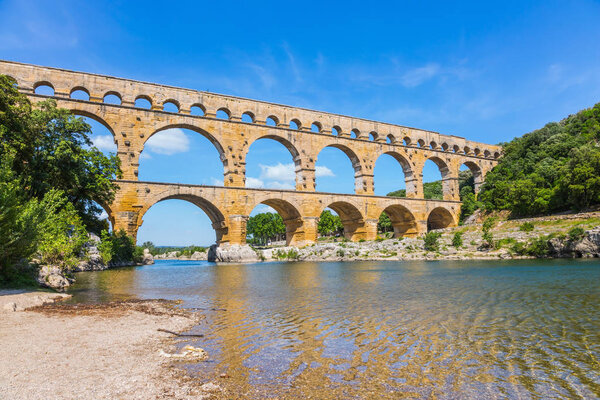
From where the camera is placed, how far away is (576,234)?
20359mm

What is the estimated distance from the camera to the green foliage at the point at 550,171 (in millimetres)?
25916

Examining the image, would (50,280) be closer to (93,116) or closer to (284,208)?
(93,116)

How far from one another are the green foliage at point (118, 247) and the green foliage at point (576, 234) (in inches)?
975

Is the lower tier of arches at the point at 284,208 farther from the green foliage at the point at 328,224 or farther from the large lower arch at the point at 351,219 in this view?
the green foliage at the point at 328,224

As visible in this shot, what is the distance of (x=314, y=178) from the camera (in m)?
31.4

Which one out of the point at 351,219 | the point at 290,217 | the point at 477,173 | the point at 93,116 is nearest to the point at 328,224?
the point at 477,173

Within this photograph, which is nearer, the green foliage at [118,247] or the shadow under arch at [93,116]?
the green foliage at [118,247]

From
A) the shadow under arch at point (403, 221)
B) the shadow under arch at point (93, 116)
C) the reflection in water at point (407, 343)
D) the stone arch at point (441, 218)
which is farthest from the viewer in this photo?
the stone arch at point (441, 218)

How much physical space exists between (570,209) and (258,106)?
948 inches

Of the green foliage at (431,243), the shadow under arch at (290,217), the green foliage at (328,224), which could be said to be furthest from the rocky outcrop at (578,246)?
the green foliage at (328,224)

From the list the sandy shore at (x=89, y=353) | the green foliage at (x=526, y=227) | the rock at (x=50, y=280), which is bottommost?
the sandy shore at (x=89, y=353)

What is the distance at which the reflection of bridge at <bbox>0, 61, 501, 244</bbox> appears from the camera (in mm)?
24609

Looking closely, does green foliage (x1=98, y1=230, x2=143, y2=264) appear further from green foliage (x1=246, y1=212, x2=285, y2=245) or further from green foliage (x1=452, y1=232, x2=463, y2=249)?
green foliage (x1=246, y1=212, x2=285, y2=245)

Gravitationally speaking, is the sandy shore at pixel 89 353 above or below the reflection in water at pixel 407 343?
above
